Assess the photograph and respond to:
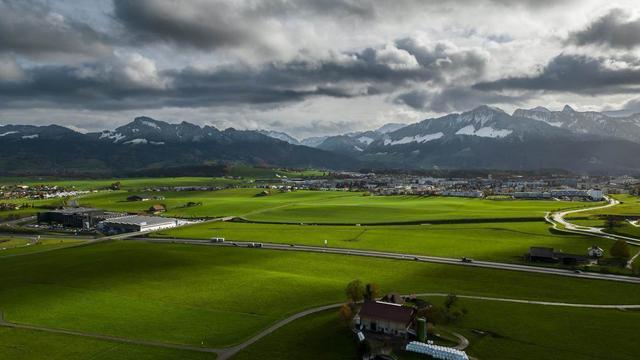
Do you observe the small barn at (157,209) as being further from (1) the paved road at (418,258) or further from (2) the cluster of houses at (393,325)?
(2) the cluster of houses at (393,325)

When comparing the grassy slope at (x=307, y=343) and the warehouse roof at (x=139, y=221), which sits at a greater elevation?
the warehouse roof at (x=139, y=221)

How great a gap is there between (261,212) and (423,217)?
177ft

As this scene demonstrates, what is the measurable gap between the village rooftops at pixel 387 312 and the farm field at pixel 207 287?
1008cm

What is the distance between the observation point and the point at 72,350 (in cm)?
4809

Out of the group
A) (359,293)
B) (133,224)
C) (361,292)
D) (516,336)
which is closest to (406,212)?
(133,224)

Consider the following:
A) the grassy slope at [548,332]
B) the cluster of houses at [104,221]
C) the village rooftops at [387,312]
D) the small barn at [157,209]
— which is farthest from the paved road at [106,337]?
the small barn at [157,209]

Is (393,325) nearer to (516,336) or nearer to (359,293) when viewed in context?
(359,293)

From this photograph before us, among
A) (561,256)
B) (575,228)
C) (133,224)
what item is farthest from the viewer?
(133,224)

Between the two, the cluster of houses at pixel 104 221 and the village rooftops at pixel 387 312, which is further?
the cluster of houses at pixel 104 221

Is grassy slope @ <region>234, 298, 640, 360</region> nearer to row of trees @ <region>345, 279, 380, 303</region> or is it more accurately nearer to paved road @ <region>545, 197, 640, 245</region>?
Answer: row of trees @ <region>345, 279, 380, 303</region>

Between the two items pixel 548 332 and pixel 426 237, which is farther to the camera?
pixel 426 237

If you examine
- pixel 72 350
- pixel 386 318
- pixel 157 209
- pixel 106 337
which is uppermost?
pixel 386 318

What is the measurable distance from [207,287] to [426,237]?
5464 cm

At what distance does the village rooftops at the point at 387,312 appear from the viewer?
163 ft
